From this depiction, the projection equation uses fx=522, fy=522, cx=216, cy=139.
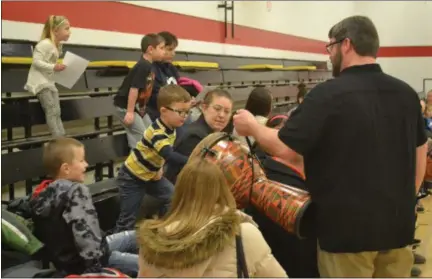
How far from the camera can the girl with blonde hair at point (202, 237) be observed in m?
1.54

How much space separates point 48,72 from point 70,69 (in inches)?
7.0

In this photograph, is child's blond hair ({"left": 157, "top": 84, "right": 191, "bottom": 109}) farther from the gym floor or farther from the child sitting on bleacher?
the gym floor

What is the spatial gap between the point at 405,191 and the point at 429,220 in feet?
9.29

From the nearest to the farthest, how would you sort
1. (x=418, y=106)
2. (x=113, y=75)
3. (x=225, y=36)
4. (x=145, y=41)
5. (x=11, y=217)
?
(x=418, y=106)
(x=11, y=217)
(x=145, y=41)
(x=113, y=75)
(x=225, y=36)

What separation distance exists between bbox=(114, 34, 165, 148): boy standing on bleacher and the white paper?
0.44 meters

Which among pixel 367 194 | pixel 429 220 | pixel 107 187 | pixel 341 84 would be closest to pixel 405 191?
pixel 367 194

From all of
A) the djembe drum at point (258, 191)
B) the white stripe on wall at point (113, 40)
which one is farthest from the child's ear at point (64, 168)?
the white stripe on wall at point (113, 40)

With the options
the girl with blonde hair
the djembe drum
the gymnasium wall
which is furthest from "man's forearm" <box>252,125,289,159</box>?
the gymnasium wall

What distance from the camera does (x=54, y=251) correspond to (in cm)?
223

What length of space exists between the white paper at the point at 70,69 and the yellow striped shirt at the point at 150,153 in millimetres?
1064

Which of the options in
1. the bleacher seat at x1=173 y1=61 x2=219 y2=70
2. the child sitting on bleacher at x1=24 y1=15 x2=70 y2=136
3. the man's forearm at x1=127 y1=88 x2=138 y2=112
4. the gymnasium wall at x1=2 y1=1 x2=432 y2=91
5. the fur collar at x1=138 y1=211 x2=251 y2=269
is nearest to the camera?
the fur collar at x1=138 y1=211 x2=251 y2=269

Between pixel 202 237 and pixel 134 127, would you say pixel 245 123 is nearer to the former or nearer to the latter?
pixel 202 237

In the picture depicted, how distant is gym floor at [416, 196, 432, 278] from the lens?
3482 mm

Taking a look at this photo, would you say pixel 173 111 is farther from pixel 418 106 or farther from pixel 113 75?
pixel 113 75
